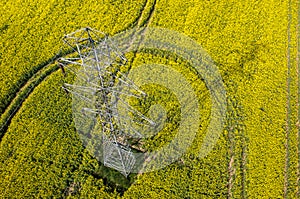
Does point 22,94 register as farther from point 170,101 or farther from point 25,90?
point 170,101

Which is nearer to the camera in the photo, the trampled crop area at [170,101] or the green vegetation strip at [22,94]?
the trampled crop area at [170,101]

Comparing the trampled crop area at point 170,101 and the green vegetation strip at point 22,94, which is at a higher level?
the green vegetation strip at point 22,94

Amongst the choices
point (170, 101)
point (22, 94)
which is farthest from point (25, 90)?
point (170, 101)

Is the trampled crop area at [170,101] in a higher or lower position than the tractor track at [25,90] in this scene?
lower

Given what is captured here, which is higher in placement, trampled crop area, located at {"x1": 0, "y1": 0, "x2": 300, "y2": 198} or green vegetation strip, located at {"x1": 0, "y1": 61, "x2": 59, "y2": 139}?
green vegetation strip, located at {"x1": 0, "y1": 61, "x2": 59, "y2": 139}

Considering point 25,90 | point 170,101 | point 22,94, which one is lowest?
point 170,101

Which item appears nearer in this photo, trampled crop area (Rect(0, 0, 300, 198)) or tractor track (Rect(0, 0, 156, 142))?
trampled crop area (Rect(0, 0, 300, 198))

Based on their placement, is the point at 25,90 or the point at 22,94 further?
the point at 25,90

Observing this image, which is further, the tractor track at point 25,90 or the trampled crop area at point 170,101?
the tractor track at point 25,90
